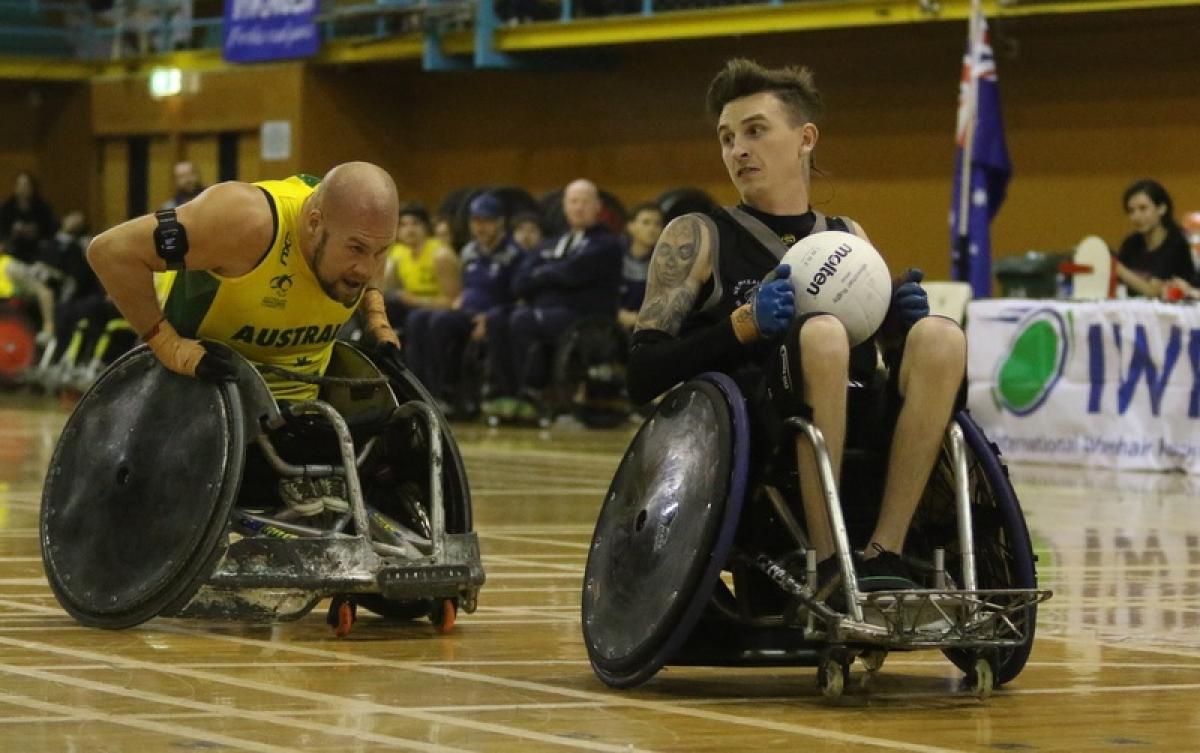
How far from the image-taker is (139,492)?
20.6 feet

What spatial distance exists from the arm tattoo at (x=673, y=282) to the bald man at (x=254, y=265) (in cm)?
102

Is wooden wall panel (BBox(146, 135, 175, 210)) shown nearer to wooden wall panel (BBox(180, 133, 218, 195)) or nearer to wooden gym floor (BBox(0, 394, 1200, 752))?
wooden wall panel (BBox(180, 133, 218, 195))

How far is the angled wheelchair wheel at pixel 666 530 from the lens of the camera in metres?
5.06

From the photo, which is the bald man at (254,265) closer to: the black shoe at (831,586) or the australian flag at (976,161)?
the black shoe at (831,586)

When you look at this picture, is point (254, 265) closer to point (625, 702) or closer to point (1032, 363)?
point (625, 702)

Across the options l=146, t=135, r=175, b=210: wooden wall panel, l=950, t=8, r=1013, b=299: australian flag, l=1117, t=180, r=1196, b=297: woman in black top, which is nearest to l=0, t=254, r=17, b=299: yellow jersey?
l=146, t=135, r=175, b=210: wooden wall panel

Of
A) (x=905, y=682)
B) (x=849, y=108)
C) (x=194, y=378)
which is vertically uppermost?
(x=849, y=108)

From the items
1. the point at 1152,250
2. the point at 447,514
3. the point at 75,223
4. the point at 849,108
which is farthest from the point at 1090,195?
the point at 447,514

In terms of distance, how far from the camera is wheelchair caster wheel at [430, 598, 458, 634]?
6422mm

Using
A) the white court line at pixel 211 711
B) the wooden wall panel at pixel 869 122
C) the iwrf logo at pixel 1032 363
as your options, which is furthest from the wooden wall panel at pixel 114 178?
the white court line at pixel 211 711

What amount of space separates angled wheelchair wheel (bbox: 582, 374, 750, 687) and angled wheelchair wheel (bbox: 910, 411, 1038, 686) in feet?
1.88

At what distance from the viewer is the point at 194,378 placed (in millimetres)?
6305

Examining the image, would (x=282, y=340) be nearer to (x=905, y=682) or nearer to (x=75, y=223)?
(x=905, y=682)

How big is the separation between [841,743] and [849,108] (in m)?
17.4
